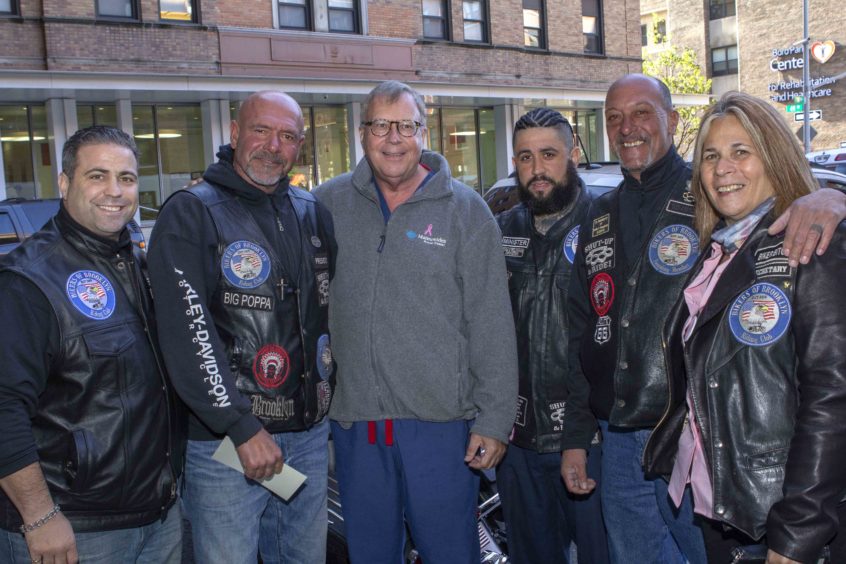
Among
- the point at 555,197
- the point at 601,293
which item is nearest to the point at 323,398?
the point at 601,293

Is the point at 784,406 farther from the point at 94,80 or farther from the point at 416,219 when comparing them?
the point at 94,80

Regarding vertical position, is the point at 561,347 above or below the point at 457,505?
above

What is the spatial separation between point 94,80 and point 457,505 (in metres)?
15.2

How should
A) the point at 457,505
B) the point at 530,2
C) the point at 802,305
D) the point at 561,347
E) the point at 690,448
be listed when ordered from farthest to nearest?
the point at 530,2, the point at 561,347, the point at 457,505, the point at 690,448, the point at 802,305

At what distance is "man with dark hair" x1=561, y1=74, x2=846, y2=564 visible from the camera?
300 centimetres

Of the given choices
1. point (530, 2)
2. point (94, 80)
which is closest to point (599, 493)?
point (94, 80)

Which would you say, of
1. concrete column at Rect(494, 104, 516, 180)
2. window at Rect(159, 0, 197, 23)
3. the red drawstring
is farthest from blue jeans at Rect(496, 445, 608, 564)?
concrete column at Rect(494, 104, 516, 180)

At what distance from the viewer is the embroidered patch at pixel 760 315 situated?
221 cm

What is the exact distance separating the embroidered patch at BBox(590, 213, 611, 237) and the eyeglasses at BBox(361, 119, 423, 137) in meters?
0.87

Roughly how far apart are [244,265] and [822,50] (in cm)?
4707

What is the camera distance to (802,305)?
2164 millimetres

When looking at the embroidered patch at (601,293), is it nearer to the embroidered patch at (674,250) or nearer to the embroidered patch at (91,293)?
the embroidered patch at (674,250)

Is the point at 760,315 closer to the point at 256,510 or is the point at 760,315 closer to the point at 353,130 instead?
the point at 256,510

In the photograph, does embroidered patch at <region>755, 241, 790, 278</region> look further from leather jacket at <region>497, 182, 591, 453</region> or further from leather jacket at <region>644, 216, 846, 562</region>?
leather jacket at <region>497, 182, 591, 453</region>
